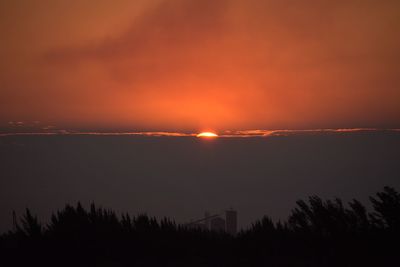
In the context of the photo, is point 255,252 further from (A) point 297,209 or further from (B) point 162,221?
(B) point 162,221

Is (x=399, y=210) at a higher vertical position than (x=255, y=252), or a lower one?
higher

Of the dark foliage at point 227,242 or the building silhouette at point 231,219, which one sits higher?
the dark foliage at point 227,242

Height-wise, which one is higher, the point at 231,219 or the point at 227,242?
the point at 227,242

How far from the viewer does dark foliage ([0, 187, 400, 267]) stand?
1653cm

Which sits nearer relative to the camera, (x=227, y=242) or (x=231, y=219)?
(x=227, y=242)

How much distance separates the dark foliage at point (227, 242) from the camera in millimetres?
16531

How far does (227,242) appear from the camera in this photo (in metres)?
18.7

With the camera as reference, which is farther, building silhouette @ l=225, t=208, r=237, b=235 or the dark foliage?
building silhouette @ l=225, t=208, r=237, b=235

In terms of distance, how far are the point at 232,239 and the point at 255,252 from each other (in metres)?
2.01

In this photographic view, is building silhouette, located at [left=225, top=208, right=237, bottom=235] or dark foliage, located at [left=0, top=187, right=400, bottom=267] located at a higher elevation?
dark foliage, located at [left=0, top=187, right=400, bottom=267]

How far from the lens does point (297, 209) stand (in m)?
20.0

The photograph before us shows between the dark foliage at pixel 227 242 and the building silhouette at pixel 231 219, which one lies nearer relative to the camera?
the dark foliage at pixel 227 242

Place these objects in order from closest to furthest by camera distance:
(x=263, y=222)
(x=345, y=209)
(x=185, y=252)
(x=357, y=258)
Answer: (x=357, y=258) < (x=185, y=252) < (x=345, y=209) < (x=263, y=222)

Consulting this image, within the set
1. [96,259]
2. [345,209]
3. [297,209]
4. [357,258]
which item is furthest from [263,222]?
[96,259]
